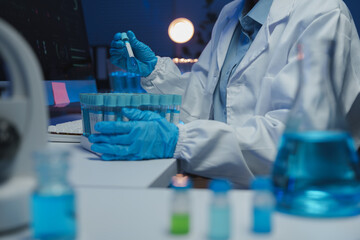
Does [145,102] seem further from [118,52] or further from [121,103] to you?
[118,52]

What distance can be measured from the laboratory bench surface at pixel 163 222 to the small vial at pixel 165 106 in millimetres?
552

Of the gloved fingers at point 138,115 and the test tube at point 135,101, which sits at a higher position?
the test tube at point 135,101

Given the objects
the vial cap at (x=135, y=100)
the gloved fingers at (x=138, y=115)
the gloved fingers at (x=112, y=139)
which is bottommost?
the gloved fingers at (x=112, y=139)

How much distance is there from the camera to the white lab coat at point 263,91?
125cm

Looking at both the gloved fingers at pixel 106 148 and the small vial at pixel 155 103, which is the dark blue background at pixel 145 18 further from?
the gloved fingers at pixel 106 148

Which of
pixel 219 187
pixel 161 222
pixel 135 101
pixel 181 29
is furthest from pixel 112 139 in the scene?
pixel 181 29

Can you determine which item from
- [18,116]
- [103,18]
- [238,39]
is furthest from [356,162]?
[103,18]

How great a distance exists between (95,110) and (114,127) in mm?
107

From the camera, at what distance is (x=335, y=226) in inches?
22.1

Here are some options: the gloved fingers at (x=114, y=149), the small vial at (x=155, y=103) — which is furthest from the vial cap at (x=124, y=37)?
the gloved fingers at (x=114, y=149)

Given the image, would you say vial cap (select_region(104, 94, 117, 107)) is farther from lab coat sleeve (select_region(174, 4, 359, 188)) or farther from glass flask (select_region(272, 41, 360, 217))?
glass flask (select_region(272, 41, 360, 217))

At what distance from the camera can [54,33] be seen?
1735mm

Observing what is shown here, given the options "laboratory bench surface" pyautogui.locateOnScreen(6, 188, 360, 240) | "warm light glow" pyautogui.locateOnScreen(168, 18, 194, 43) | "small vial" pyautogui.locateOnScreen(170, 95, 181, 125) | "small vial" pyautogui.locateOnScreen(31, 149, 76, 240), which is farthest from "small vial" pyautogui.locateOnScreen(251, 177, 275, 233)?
"warm light glow" pyautogui.locateOnScreen(168, 18, 194, 43)

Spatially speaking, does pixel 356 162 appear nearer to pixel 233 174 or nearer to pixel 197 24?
pixel 233 174
